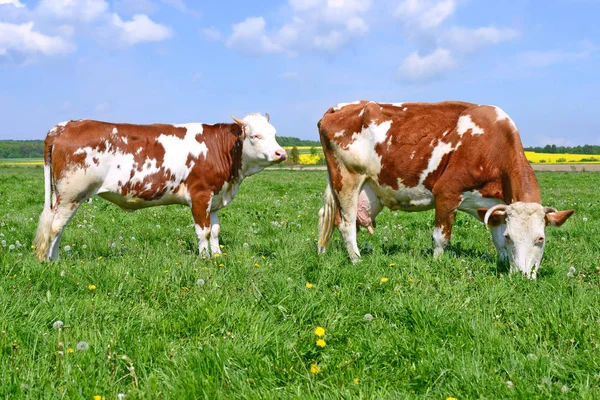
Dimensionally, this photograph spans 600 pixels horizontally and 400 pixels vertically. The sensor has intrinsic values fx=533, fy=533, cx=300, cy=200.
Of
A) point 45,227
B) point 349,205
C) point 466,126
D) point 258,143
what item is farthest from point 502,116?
point 45,227

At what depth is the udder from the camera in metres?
8.02

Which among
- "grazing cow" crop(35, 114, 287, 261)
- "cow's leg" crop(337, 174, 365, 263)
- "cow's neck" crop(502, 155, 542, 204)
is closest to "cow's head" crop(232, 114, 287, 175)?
"grazing cow" crop(35, 114, 287, 261)

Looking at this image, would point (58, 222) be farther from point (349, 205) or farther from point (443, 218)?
point (443, 218)

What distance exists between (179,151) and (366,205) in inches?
119

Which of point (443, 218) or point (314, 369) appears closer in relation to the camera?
point (314, 369)

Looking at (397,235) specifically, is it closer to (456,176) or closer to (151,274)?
(456,176)

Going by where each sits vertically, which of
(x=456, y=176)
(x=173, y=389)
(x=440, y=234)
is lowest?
(x=173, y=389)

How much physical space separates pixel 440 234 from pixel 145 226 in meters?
5.58

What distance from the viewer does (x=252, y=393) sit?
127 inches

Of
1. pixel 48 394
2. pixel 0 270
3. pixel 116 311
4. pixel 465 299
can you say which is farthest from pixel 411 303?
pixel 0 270

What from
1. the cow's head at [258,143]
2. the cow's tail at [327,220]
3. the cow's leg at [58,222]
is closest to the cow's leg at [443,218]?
the cow's tail at [327,220]

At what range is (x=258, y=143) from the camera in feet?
28.4

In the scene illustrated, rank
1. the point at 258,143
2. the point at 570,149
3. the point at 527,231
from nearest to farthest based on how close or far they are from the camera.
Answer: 1. the point at 527,231
2. the point at 258,143
3. the point at 570,149

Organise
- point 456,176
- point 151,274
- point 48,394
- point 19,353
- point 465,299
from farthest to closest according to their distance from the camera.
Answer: point 456,176 → point 151,274 → point 465,299 → point 19,353 → point 48,394
